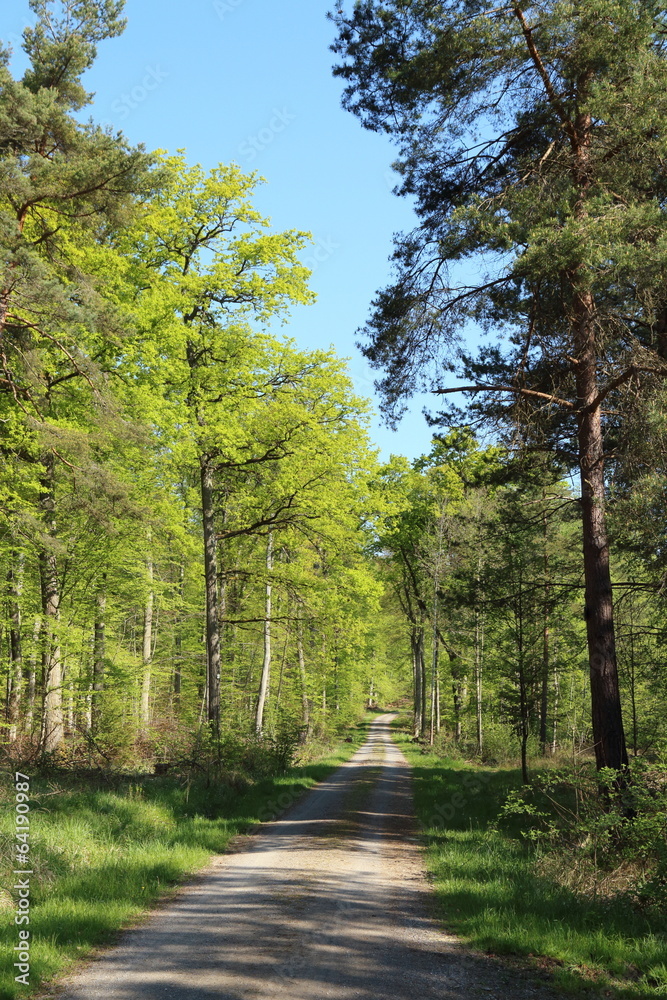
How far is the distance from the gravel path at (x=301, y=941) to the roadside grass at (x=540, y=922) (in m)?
0.30

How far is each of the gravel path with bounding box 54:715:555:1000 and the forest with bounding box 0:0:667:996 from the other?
215 cm

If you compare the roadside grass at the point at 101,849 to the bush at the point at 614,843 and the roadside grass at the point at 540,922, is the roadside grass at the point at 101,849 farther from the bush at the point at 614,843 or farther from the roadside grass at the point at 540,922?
the bush at the point at 614,843

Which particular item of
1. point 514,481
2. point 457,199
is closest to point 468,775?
point 514,481

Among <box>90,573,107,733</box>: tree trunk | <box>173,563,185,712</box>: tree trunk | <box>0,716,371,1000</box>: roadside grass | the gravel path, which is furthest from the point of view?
<box>173,563,185,712</box>: tree trunk

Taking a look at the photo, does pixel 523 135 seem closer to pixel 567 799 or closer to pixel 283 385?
pixel 283 385

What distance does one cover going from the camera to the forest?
28.7 ft

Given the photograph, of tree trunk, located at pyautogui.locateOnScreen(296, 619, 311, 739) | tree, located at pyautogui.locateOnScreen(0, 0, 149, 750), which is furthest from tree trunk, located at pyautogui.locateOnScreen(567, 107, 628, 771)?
tree trunk, located at pyautogui.locateOnScreen(296, 619, 311, 739)

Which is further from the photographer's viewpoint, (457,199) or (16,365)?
(16,365)

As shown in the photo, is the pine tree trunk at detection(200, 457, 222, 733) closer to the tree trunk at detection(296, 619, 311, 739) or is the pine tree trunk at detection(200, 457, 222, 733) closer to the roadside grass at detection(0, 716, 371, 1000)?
the roadside grass at detection(0, 716, 371, 1000)

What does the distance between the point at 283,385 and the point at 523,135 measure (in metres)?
8.05

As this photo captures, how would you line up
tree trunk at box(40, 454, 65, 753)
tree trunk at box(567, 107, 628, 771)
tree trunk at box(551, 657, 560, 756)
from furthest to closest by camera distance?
tree trunk at box(551, 657, 560, 756) → tree trunk at box(40, 454, 65, 753) → tree trunk at box(567, 107, 628, 771)

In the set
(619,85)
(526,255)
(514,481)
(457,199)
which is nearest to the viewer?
(526,255)

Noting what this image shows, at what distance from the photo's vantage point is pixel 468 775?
19281mm

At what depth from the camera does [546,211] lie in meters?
8.88
